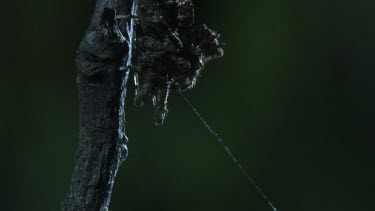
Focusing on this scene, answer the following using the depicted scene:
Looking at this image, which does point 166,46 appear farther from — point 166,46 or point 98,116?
point 98,116

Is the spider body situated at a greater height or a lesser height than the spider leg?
greater

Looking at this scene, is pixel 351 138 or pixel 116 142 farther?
pixel 351 138

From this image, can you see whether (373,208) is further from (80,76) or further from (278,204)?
(80,76)

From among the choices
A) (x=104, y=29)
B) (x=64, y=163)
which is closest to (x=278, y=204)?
(x=64, y=163)

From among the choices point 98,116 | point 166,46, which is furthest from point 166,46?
point 98,116

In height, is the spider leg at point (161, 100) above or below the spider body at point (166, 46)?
below
